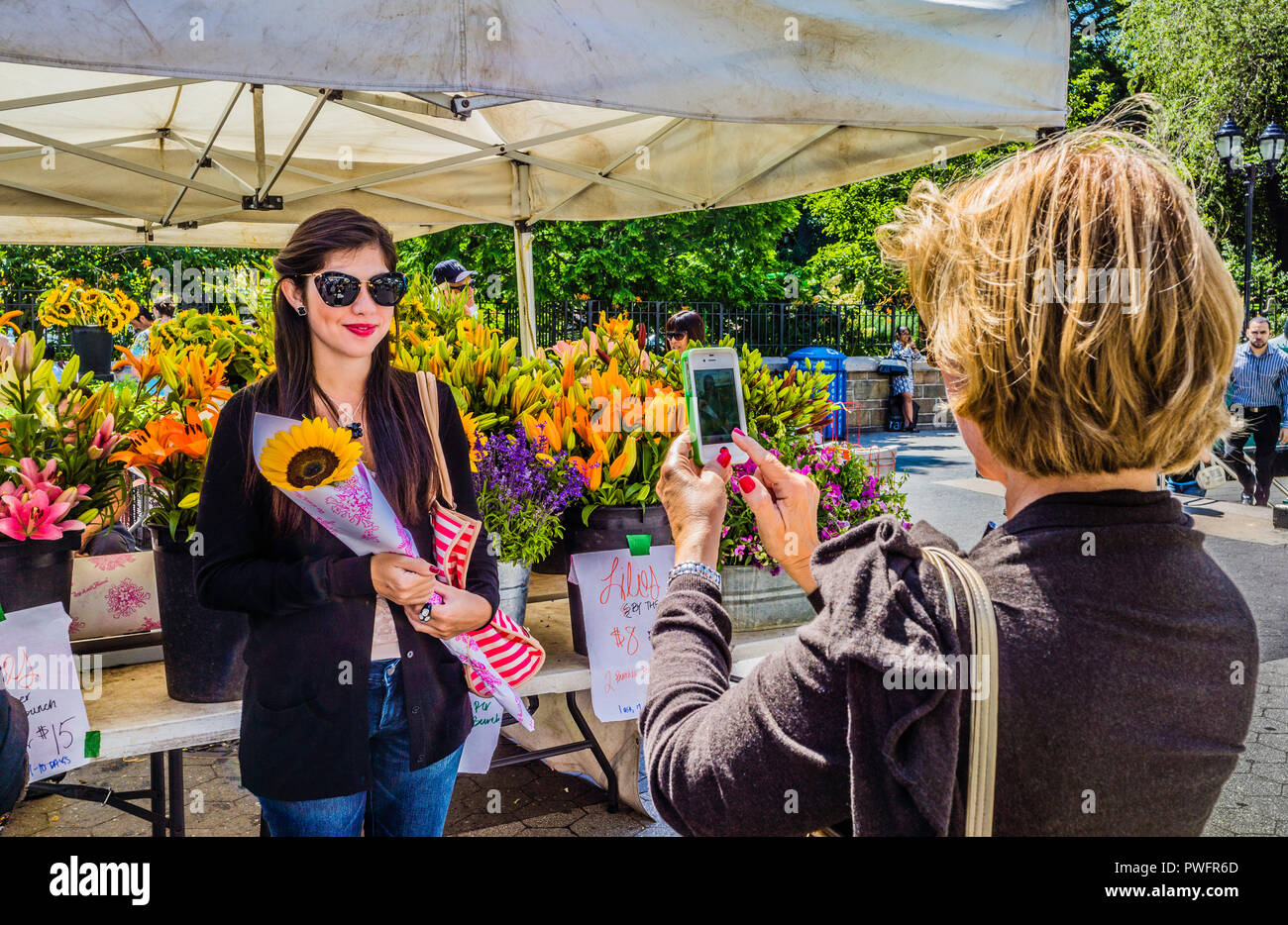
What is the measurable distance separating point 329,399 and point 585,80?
0.83 metres

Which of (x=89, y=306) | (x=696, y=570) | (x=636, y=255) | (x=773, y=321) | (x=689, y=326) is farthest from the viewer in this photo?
(x=773, y=321)

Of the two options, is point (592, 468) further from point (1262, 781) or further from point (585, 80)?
point (1262, 781)

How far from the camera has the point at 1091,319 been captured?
0.92m

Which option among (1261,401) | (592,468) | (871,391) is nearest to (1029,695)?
(592,468)

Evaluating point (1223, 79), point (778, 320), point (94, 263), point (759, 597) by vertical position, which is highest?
point (1223, 79)

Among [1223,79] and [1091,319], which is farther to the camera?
[1223,79]

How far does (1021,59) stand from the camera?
96.1 inches

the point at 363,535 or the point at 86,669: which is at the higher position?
Result: the point at 363,535

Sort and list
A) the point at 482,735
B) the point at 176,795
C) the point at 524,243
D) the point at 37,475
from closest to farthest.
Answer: the point at 37,475
the point at 482,735
the point at 176,795
the point at 524,243

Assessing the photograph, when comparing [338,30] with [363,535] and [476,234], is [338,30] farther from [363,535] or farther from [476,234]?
[476,234]

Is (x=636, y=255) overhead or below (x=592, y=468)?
overhead

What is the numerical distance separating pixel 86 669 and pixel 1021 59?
2.72 meters

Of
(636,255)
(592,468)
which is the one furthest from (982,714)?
(636,255)
